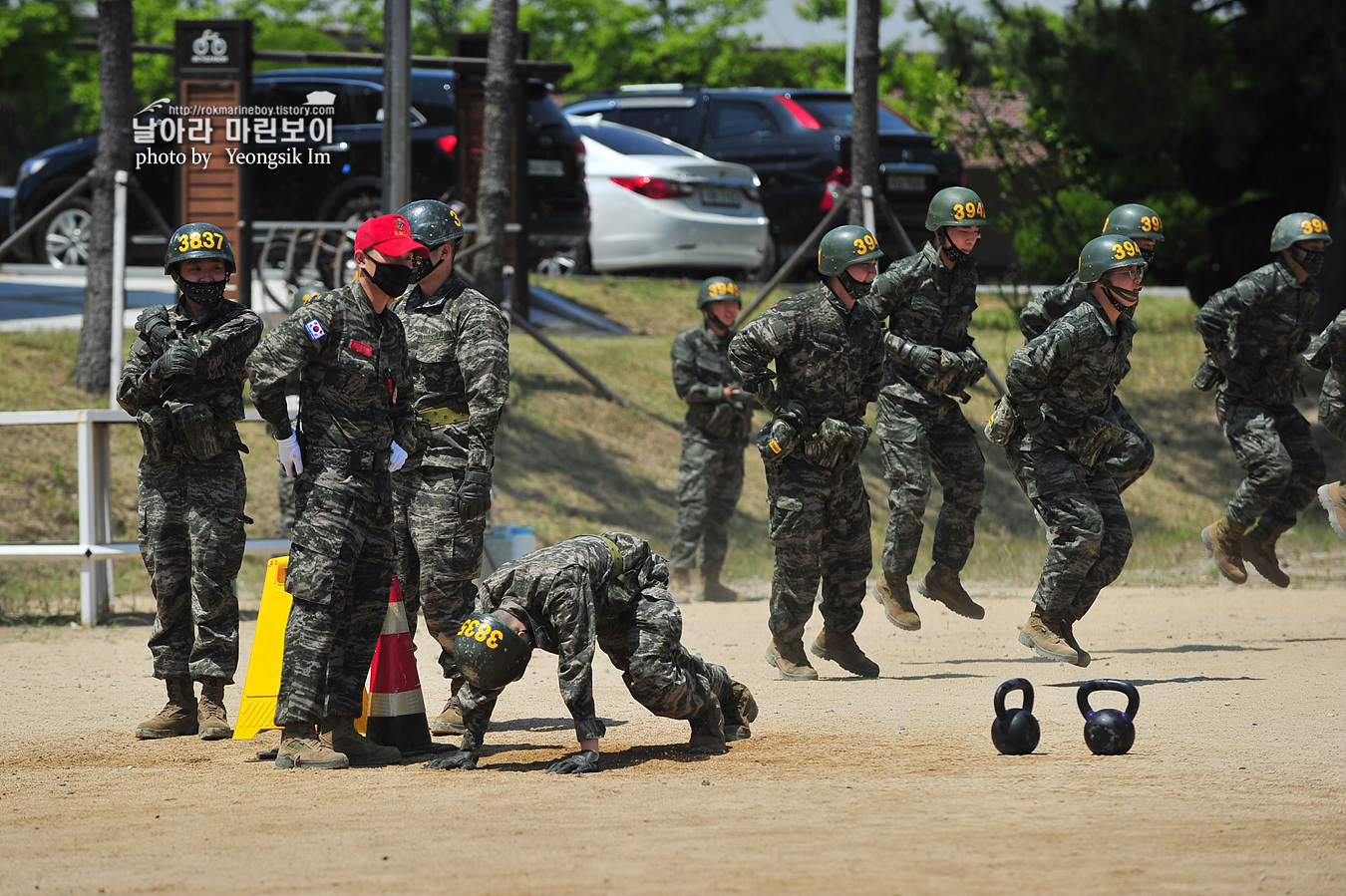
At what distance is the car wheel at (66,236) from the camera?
1739cm

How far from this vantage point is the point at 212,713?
711cm

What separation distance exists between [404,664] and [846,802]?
7.06ft

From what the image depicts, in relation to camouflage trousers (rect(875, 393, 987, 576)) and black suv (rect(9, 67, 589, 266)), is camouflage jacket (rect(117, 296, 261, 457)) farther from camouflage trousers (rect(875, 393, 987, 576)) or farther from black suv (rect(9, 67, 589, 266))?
black suv (rect(9, 67, 589, 266))

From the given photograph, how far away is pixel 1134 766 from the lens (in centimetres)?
586

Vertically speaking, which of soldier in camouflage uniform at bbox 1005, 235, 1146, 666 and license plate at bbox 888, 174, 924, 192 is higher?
license plate at bbox 888, 174, 924, 192

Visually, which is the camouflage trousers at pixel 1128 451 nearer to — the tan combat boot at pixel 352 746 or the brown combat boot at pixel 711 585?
the brown combat boot at pixel 711 585

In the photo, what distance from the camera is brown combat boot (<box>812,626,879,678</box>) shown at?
8.40m

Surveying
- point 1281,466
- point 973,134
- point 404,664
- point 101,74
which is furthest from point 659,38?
point 404,664

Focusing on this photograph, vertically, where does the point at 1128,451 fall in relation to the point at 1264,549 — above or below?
above

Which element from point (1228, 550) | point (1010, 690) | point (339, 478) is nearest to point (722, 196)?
point (1228, 550)

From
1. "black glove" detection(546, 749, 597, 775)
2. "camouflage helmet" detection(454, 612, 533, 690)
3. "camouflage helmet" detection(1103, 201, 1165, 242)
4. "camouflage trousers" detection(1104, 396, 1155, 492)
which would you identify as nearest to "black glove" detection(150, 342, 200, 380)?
"camouflage helmet" detection(454, 612, 533, 690)

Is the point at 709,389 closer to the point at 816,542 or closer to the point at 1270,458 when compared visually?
the point at 816,542

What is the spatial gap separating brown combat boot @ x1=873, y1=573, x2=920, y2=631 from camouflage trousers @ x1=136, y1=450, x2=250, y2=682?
12.5 ft

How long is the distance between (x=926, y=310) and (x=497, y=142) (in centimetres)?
649
